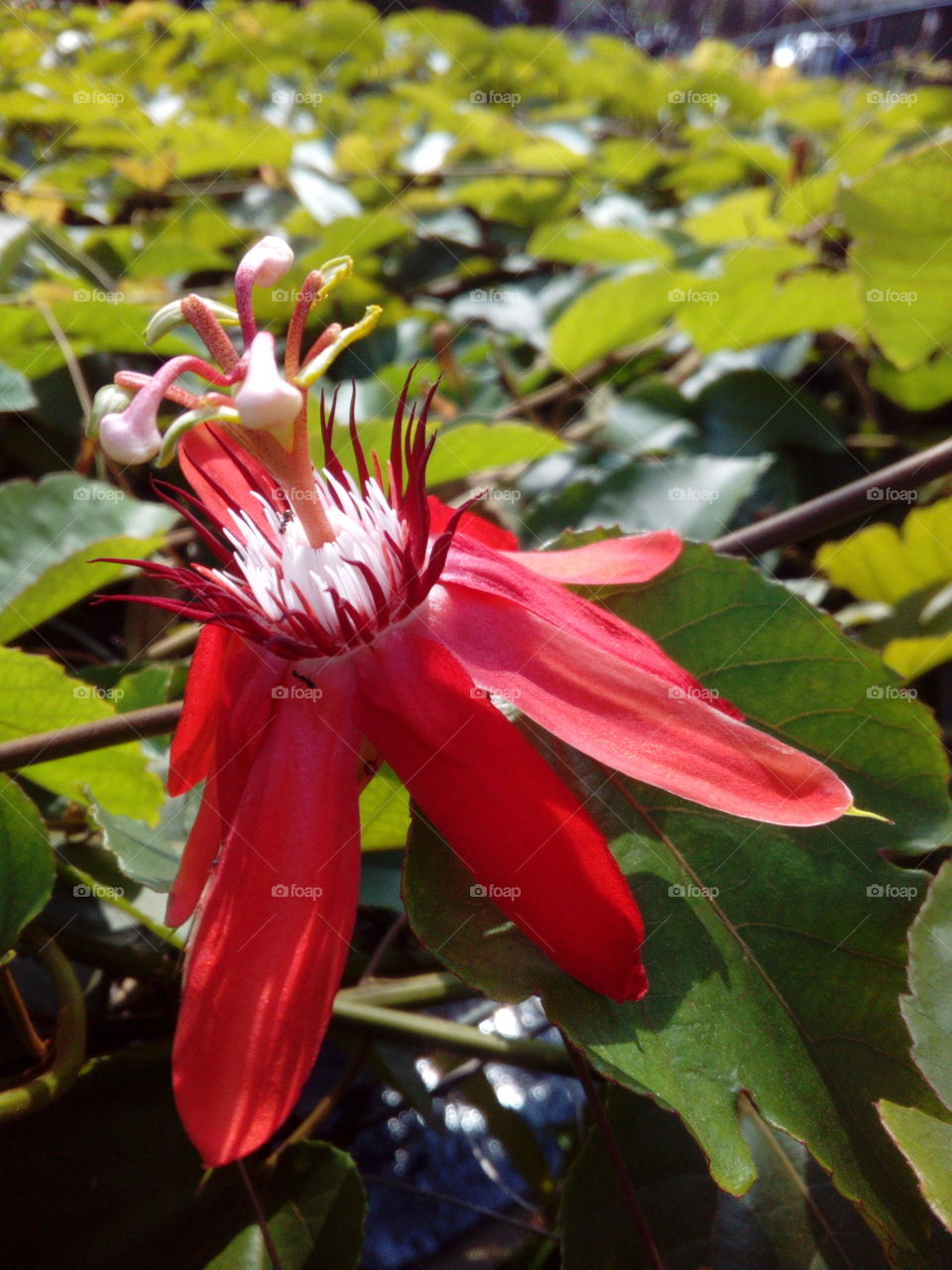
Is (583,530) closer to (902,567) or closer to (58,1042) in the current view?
(902,567)

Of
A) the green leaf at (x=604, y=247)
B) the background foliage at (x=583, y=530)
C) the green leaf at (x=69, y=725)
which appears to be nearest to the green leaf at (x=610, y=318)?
the background foliage at (x=583, y=530)

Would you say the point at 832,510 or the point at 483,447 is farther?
the point at 483,447

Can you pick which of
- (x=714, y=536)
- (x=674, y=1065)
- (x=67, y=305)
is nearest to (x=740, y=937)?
(x=674, y=1065)

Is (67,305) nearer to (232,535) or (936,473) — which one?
(232,535)

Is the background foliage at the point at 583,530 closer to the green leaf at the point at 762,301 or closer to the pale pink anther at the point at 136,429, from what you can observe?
the green leaf at the point at 762,301

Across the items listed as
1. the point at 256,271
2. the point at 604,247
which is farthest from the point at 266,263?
the point at 604,247

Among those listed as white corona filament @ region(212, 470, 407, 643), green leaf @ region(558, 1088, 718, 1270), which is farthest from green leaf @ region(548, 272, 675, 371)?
green leaf @ region(558, 1088, 718, 1270)
